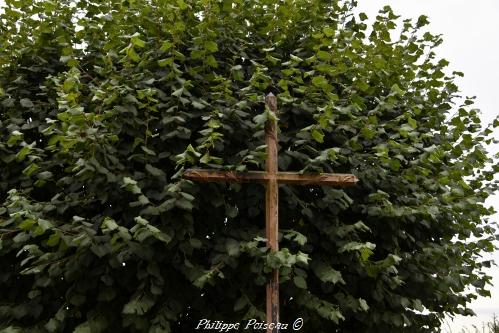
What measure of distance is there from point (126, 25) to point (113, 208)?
1739mm

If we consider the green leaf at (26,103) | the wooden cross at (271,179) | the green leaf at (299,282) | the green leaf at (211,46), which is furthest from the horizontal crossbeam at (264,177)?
the green leaf at (26,103)

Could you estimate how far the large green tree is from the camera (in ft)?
15.1

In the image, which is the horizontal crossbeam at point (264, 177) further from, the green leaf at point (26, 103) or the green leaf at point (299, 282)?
the green leaf at point (26, 103)

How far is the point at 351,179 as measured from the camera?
4598 mm

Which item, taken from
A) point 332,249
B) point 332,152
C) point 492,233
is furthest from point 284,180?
point 492,233

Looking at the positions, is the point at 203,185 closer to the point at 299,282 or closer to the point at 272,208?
the point at 272,208

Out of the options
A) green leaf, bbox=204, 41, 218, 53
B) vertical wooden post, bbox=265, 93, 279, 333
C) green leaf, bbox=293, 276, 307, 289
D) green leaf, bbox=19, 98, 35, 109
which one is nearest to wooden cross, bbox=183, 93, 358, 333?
vertical wooden post, bbox=265, 93, 279, 333

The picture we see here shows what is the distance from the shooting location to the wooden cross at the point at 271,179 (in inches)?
169

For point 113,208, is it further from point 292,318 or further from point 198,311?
point 292,318

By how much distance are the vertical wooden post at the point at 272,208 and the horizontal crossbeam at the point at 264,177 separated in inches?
2.5

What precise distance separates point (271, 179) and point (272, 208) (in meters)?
Answer: 0.21

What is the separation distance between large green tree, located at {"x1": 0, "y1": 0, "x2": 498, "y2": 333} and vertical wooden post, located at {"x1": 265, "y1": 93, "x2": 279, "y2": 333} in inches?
4.4

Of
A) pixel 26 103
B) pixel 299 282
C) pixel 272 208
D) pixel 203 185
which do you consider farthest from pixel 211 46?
pixel 299 282

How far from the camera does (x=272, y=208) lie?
14.5 feet
